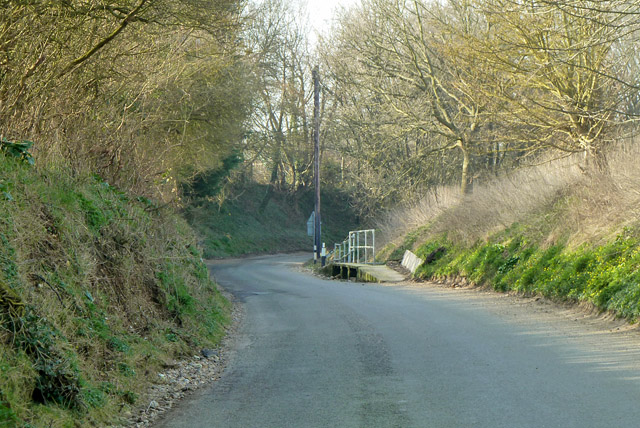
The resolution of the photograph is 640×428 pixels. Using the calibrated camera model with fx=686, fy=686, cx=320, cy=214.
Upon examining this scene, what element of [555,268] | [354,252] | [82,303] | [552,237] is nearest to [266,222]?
[354,252]

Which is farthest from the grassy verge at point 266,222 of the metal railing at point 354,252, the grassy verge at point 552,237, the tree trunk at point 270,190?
the grassy verge at point 552,237

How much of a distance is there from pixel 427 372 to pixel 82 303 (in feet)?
13.3

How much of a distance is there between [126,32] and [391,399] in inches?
314

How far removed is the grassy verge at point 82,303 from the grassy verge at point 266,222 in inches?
1336

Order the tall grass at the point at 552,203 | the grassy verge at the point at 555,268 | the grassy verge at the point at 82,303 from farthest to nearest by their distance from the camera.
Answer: the tall grass at the point at 552,203
the grassy verge at the point at 555,268
the grassy verge at the point at 82,303

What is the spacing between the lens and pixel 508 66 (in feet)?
54.3

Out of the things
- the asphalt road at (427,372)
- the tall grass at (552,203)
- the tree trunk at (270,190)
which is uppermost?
the tree trunk at (270,190)

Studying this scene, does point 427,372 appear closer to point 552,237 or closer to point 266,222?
point 552,237

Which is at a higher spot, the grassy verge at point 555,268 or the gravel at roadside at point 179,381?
the grassy verge at point 555,268

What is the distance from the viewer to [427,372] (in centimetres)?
813

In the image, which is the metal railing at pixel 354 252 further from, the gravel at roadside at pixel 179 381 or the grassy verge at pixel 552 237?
the gravel at roadside at pixel 179 381

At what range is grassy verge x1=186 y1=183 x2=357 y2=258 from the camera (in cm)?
4922

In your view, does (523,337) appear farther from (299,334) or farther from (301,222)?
(301,222)

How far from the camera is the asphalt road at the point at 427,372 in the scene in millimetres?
6301
